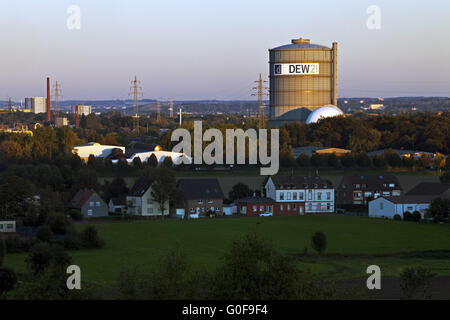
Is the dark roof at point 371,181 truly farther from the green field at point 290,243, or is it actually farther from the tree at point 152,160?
the tree at point 152,160

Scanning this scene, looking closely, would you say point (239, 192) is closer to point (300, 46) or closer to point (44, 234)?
point (44, 234)

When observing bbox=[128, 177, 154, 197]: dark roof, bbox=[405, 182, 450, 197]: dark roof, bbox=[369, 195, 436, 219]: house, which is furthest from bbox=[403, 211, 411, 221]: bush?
bbox=[128, 177, 154, 197]: dark roof

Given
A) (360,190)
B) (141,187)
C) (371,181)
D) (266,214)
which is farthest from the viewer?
(371,181)

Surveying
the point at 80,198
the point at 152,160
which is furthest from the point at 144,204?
the point at 152,160

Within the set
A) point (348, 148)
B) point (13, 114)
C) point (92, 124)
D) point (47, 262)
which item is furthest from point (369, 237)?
point (13, 114)

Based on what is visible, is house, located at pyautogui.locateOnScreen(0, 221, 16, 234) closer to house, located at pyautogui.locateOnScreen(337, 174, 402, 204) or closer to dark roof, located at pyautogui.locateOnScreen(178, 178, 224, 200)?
dark roof, located at pyautogui.locateOnScreen(178, 178, 224, 200)

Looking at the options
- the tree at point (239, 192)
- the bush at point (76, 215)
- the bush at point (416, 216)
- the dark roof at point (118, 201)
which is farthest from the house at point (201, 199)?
the bush at point (416, 216)
